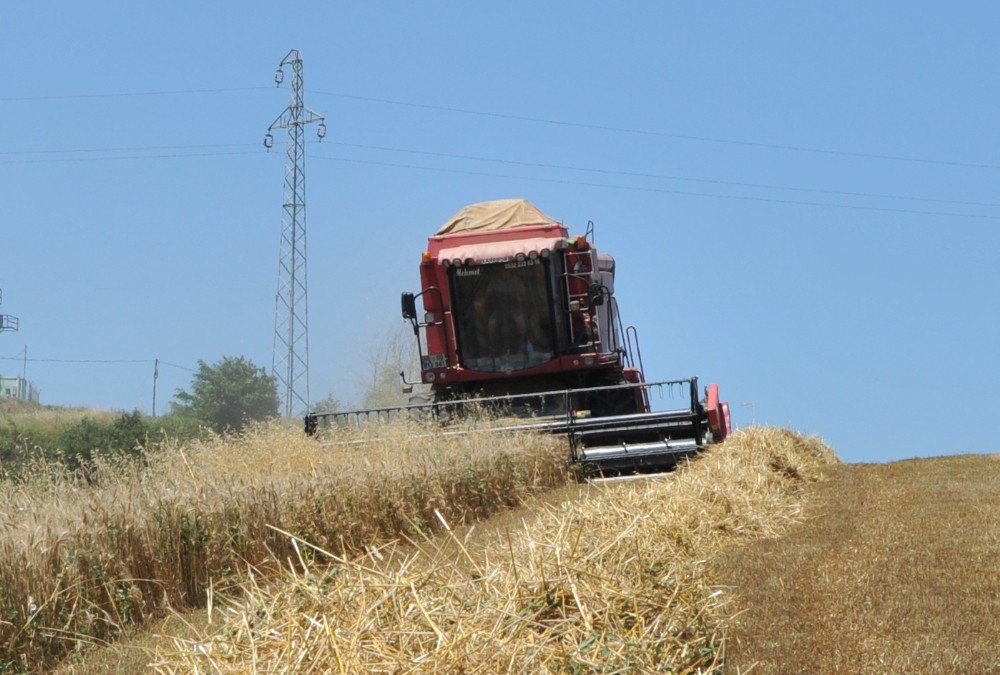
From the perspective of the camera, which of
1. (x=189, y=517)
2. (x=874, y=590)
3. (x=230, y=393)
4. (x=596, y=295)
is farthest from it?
(x=230, y=393)

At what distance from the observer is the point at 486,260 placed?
15.4 meters

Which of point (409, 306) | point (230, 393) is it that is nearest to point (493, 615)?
point (409, 306)

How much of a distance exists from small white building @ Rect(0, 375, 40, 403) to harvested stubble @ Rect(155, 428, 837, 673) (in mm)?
55604

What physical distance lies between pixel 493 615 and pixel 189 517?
4792mm

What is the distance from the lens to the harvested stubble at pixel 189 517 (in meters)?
7.44

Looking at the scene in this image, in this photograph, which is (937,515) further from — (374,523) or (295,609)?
(295,609)

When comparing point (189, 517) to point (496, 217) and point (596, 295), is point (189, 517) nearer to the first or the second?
point (596, 295)

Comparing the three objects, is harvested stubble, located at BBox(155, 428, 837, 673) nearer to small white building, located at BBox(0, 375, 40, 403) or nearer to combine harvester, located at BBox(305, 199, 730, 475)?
combine harvester, located at BBox(305, 199, 730, 475)

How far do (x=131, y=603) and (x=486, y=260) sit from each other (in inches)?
319

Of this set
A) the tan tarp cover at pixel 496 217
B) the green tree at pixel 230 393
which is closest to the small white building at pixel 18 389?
the green tree at pixel 230 393

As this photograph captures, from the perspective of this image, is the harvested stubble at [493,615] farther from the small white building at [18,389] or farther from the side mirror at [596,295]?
the small white building at [18,389]

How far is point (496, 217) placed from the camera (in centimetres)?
Answer: 1644

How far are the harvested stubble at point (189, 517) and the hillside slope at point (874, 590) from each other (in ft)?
7.32

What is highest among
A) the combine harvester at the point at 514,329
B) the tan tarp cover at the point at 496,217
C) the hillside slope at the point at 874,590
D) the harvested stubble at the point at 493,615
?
the tan tarp cover at the point at 496,217
